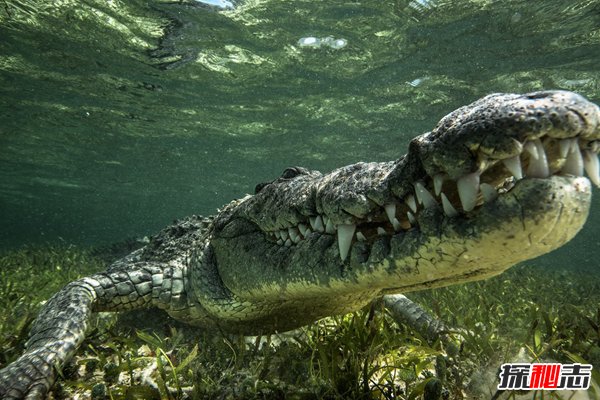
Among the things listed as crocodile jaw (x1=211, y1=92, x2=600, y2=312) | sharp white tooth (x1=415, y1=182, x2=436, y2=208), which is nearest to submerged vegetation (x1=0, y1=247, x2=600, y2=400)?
crocodile jaw (x1=211, y1=92, x2=600, y2=312)

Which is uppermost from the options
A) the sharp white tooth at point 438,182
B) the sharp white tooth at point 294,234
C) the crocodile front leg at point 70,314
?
the sharp white tooth at point 438,182

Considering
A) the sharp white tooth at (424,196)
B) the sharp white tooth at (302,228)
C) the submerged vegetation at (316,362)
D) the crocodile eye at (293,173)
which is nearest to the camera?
the sharp white tooth at (424,196)

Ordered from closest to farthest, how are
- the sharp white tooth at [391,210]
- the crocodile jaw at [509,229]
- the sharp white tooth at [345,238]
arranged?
the crocodile jaw at [509,229] → the sharp white tooth at [391,210] → the sharp white tooth at [345,238]

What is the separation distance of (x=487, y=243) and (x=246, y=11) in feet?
→ 36.1

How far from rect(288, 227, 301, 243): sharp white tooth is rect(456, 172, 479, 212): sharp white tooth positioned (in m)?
1.24

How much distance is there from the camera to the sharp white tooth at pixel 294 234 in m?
2.50

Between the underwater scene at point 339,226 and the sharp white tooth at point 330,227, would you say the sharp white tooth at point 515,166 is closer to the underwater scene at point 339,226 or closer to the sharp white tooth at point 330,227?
the underwater scene at point 339,226

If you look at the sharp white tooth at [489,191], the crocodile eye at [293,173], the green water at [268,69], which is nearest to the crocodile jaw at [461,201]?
the sharp white tooth at [489,191]

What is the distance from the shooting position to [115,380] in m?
2.42

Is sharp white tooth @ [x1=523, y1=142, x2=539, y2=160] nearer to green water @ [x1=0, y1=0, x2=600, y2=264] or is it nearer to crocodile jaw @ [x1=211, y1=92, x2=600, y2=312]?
crocodile jaw @ [x1=211, y1=92, x2=600, y2=312]

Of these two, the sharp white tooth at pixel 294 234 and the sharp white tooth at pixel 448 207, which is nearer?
the sharp white tooth at pixel 448 207

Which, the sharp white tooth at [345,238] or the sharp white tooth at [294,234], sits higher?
the sharp white tooth at [345,238]

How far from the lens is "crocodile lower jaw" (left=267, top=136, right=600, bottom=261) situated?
1.40 meters

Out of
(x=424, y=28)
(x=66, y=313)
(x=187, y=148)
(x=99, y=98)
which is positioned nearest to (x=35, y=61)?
(x=99, y=98)
